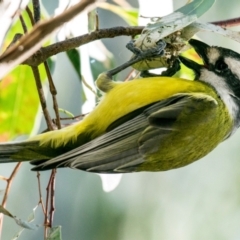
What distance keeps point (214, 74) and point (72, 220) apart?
1720 millimetres

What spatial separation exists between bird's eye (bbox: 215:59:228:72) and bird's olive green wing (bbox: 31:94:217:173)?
117mm

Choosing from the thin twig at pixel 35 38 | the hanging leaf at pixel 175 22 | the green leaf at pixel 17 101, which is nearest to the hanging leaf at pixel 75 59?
the green leaf at pixel 17 101

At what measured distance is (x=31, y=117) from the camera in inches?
54.7

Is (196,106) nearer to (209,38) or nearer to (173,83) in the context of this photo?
(173,83)

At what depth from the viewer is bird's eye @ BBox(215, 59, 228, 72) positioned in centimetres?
128

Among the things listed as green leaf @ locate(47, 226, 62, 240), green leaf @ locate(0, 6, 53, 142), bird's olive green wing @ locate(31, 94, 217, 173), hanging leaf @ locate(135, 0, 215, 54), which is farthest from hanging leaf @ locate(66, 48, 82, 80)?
green leaf @ locate(47, 226, 62, 240)

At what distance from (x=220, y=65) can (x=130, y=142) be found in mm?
348

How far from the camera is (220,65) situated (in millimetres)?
1281

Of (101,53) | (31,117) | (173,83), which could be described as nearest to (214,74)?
(173,83)

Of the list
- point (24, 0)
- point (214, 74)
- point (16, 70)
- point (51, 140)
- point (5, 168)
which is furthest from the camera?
point (5, 168)

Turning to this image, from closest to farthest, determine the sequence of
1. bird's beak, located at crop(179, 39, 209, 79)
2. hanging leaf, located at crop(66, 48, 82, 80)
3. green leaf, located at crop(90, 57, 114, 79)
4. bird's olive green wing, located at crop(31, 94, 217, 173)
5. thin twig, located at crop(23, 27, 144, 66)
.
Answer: thin twig, located at crop(23, 27, 144, 66)
bird's olive green wing, located at crop(31, 94, 217, 173)
bird's beak, located at crop(179, 39, 209, 79)
hanging leaf, located at crop(66, 48, 82, 80)
green leaf, located at crop(90, 57, 114, 79)

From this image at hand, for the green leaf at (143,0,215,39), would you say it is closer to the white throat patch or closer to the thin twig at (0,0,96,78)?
the white throat patch

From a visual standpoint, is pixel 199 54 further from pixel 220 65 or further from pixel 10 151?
pixel 10 151

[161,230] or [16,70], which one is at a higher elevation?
[16,70]
